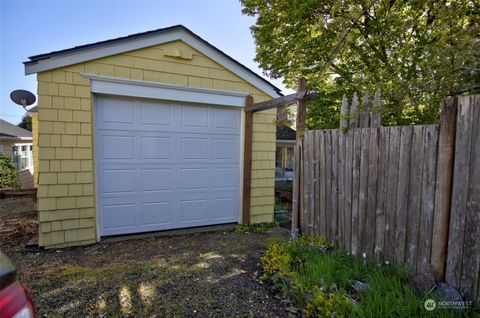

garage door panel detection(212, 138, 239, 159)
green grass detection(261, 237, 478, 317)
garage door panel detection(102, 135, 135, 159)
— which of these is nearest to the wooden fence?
green grass detection(261, 237, 478, 317)

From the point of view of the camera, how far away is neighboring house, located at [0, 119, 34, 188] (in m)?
12.4

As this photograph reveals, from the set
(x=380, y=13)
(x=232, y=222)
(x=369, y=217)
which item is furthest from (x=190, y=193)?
(x=380, y=13)

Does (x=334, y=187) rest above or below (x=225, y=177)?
above

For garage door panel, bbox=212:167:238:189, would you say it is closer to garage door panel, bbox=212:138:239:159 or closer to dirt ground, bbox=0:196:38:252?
garage door panel, bbox=212:138:239:159

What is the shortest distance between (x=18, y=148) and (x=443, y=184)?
64.4 feet

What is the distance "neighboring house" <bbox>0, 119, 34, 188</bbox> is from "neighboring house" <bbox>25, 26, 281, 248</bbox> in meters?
9.62

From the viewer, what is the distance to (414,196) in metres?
2.47

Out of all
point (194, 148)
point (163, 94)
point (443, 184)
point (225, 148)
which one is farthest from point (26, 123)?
point (443, 184)

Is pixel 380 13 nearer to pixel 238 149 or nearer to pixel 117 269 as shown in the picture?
pixel 238 149

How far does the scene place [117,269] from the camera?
333cm

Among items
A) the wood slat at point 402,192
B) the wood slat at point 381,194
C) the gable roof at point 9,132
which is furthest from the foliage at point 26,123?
the wood slat at point 402,192

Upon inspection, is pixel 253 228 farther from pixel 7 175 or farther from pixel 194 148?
pixel 7 175

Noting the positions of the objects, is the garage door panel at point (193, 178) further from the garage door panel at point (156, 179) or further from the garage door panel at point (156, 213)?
the garage door panel at point (156, 213)

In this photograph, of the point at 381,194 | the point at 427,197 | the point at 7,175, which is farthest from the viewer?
the point at 7,175
